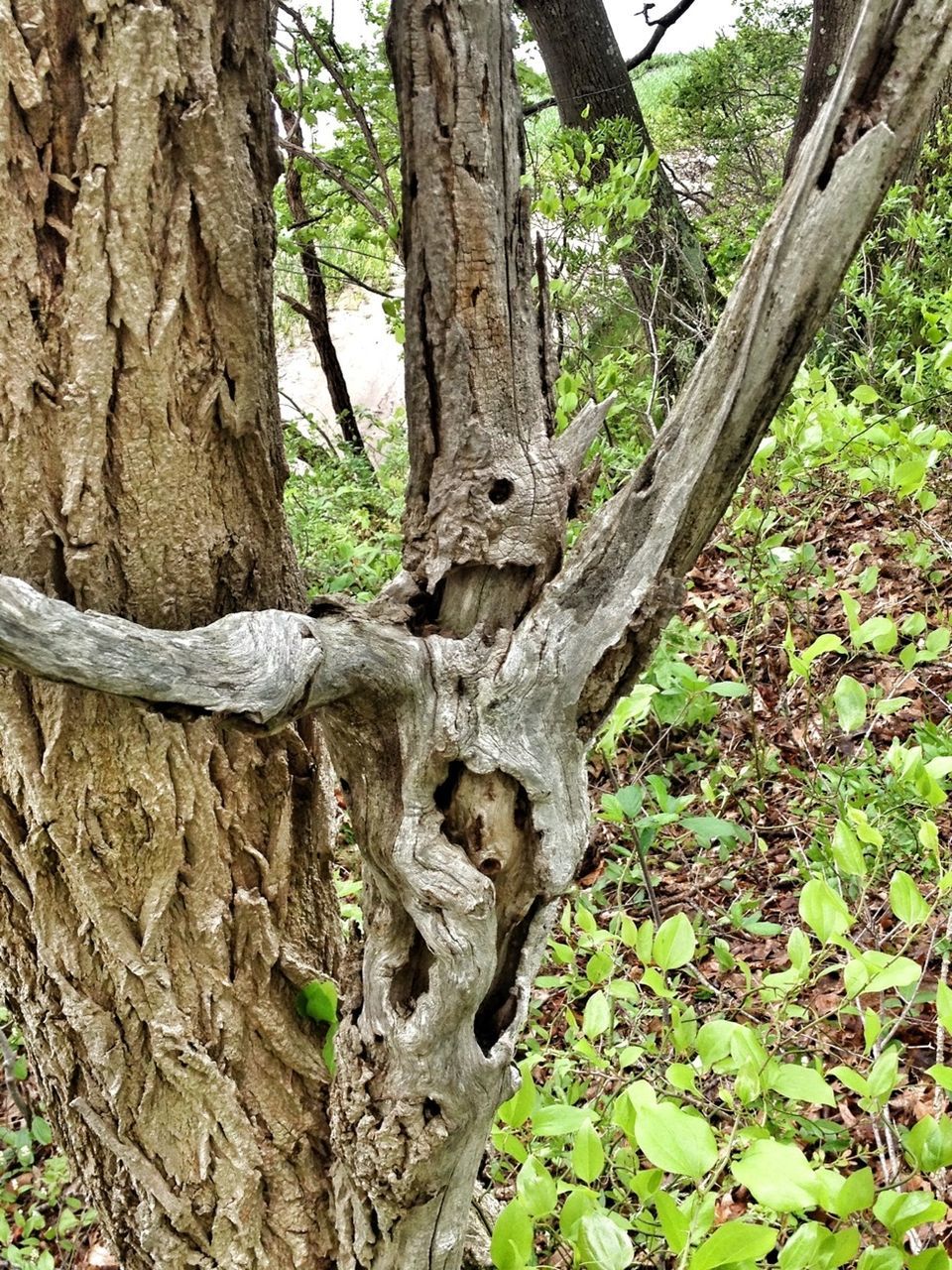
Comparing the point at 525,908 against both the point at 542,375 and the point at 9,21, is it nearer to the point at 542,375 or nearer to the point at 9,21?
the point at 542,375

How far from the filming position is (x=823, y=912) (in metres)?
1.34

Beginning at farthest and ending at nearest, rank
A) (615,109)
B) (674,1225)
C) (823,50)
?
(615,109)
(823,50)
(674,1225)

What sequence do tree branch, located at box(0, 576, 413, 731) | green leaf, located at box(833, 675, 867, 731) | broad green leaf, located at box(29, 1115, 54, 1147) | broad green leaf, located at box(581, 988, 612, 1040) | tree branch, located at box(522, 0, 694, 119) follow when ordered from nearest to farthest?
tree branch, located at box(0, 576, 413, 731) < broad green leaf, located at box(581, 988, 612, 1040) < green leaf, located at box(833, 675, 867, 731) < broad green leaf, located at box(29, 1115, 54, 1147) < tree branch, located at box(522, 0, 694, 119)

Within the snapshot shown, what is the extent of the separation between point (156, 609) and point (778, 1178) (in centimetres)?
103

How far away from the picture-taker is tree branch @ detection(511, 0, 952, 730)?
1146mm

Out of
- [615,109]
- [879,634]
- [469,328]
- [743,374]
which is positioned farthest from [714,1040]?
[615,109]

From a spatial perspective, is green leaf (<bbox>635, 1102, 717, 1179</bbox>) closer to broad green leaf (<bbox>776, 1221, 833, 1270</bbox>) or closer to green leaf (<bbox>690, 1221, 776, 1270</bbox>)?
green leaf (<bbox>690, 1221, 776, 1270</bbox>)

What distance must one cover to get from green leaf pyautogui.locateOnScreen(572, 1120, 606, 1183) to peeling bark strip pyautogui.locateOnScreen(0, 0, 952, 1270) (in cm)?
15

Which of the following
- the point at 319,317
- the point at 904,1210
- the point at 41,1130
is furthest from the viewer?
the point at 319,317

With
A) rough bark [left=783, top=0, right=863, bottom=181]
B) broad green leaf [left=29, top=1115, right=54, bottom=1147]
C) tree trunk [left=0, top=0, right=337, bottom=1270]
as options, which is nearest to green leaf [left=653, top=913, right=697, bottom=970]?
tree trunk [left=0, top=0, right=337, bottom=1270]

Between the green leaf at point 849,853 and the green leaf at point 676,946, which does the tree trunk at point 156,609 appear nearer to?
the green leaf at point 676,946

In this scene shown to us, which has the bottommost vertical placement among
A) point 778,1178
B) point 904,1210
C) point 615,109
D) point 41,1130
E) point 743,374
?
point 41,1130

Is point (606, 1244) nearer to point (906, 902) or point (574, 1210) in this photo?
point (574, 1210)

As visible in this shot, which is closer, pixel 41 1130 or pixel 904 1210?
pixel 904 1210
